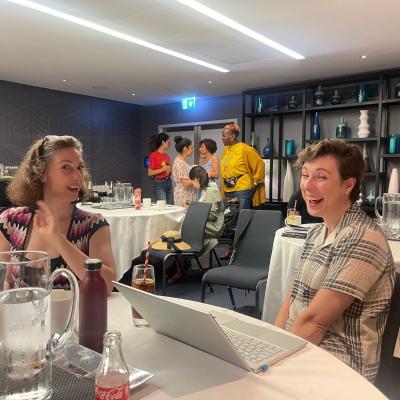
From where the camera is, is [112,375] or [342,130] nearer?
[112,375]

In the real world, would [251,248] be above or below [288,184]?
Answer: below

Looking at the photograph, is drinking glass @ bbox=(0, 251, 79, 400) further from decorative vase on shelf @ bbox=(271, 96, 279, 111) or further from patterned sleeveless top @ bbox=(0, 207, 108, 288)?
decorative vase on shelf @ bbox=(271, 96, 279, 111)

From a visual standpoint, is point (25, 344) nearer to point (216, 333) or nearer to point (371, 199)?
point (216, 333)

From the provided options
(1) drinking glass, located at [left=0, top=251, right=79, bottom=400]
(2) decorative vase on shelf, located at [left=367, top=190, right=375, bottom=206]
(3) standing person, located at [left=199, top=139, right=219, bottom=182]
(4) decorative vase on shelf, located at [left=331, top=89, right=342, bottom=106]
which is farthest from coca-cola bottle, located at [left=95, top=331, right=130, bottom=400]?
(4) decorative vase on shelf, located at [left=331, top=89, right=342, bottom=106]

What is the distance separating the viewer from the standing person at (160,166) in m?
6.27

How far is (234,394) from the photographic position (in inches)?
30.1

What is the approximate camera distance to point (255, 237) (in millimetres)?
3281

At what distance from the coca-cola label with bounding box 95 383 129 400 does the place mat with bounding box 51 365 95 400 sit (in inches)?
2.5

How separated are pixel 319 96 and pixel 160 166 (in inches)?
108

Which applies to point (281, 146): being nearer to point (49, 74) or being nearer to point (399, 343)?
point (49, 74)

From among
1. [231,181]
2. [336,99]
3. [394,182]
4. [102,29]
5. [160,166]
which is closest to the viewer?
[102,29]

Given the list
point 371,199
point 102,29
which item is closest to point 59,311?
point 102,29

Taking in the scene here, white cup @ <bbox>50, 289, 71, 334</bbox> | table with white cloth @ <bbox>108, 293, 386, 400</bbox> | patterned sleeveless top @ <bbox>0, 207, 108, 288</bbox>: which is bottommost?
table with white cloth @ <bbox>108, 293, 386, 400</bbox>

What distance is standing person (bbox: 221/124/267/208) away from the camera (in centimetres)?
575
